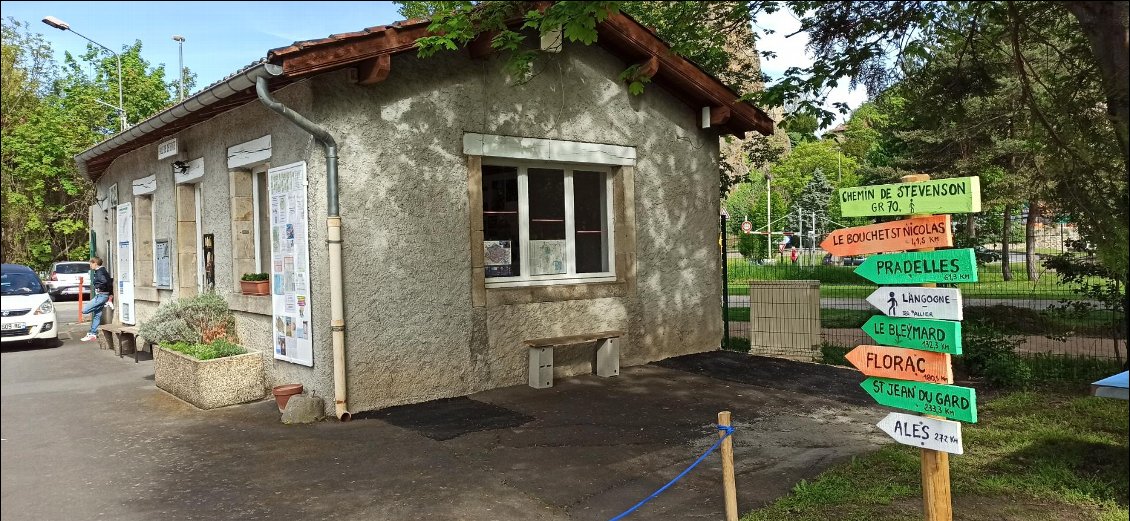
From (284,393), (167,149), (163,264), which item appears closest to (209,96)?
(284,393)

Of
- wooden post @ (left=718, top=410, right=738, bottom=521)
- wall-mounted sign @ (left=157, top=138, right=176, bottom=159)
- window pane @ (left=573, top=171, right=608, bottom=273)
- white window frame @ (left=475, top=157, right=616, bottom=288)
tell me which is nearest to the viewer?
wooden post @ (left=718, top=410, right=738, bottom=521)

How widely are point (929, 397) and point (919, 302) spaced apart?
48cm

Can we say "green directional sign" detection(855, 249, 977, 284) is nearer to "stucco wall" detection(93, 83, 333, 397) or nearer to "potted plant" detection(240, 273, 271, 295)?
"stucco wall" detection(93, 83, 333, 397)

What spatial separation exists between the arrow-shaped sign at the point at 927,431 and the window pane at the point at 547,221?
226 inches

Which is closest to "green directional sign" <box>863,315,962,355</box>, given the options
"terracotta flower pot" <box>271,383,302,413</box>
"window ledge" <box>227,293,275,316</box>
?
"terracotta flower pot" <box>271,383,302,413</box>

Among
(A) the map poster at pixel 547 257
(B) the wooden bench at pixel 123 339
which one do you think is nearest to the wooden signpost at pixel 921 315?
(A) the map poster at pixel 547 257

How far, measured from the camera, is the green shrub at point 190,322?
9094 millimetres

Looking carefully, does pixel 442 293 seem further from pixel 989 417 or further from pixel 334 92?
pixel 989 417

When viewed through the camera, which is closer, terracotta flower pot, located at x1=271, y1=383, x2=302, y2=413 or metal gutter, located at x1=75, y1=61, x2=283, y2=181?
metal gutter, located at x1=75, y1=61, x2=283, y2=181

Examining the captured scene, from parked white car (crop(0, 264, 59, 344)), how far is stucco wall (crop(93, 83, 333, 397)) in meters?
1.99

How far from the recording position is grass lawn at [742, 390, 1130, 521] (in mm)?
4547

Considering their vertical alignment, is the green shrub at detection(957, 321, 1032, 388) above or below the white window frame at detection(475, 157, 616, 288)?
below

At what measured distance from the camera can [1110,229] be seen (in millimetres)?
4645

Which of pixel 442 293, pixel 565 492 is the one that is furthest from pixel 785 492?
pixel 442 293
